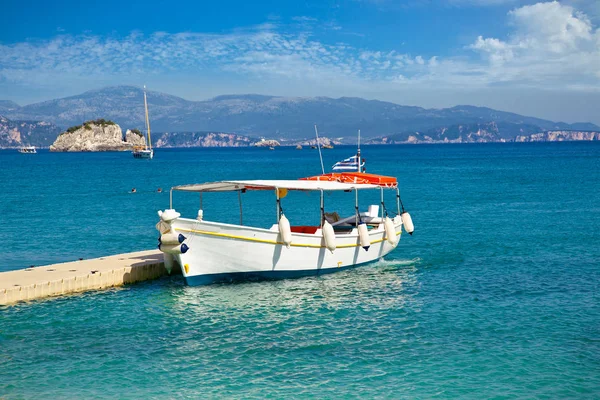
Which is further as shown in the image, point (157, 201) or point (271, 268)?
point (157, 201)

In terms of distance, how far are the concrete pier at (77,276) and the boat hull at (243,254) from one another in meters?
2.69

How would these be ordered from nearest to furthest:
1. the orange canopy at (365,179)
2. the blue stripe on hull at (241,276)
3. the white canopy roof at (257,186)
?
the blue stripe on hull at (241,276) < the white canopy roof at (257,186) < the orange canopy at (365,179)

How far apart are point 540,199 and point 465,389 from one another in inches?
1954

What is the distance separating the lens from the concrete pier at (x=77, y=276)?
76.8 ft

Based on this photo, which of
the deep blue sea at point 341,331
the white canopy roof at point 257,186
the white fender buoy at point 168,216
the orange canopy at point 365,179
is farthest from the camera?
the orange canopy at point 365,179

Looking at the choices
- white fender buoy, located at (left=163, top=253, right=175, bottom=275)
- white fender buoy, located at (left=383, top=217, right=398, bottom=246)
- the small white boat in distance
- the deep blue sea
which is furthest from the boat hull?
white fender buoy, located at (left=383, top=217, right=398, bottom=246)

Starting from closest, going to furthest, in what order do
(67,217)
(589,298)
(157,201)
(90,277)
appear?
(589,298)
(90,277)
(67,217)
(157,201)

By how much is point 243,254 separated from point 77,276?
20.2ft

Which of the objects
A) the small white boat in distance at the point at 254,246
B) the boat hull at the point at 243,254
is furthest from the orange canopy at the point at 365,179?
the boat hull at the point at 243,254

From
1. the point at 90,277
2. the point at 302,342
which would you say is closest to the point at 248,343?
the point at 302,342

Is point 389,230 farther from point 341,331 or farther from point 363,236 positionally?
point 341,331

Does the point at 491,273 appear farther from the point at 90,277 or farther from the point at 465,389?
the point at 90,277

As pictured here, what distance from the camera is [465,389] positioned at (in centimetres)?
1572

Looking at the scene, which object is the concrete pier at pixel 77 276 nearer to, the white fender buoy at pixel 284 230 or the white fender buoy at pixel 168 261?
the white fender buoy at pixel 168 261
